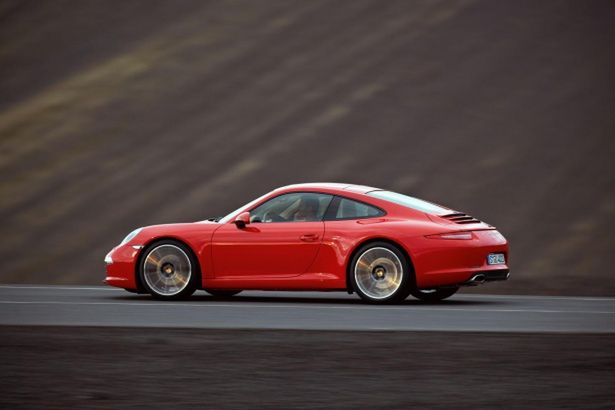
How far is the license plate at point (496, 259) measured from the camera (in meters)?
11.8

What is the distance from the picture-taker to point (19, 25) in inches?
1151

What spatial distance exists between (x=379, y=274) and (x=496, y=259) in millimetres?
1223

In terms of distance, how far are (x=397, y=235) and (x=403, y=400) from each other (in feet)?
18.3

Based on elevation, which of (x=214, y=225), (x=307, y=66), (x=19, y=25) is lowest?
(x=214, y=225)

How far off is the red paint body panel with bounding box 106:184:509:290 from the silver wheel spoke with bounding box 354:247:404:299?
0.13 meters

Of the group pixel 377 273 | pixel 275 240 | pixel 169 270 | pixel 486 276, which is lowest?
pixel 486 276

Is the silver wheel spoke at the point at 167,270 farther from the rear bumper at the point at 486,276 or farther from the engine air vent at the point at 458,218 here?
the rear bumper at the point at 486,276

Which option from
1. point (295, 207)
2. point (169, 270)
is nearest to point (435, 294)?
point (295, 207)

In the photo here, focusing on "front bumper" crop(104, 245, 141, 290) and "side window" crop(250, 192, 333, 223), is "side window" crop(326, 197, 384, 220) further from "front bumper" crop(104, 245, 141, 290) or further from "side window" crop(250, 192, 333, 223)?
"front bumper" crop(104, 245, 141, 290)

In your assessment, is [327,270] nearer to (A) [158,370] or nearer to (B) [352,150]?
(A) [158,370]

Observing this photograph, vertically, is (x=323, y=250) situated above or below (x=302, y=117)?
below

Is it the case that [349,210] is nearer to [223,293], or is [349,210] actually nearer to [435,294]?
[435,294]

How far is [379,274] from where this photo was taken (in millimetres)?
11734

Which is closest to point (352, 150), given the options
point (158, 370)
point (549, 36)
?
point (549, 36)
